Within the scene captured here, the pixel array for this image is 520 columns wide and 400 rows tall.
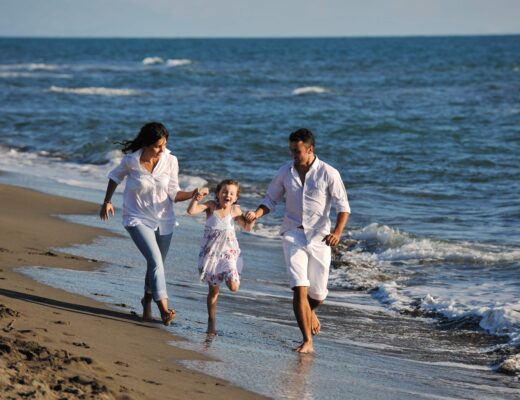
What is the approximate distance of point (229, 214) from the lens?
23.1ft

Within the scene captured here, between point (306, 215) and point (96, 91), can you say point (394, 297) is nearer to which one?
point (306, 215)

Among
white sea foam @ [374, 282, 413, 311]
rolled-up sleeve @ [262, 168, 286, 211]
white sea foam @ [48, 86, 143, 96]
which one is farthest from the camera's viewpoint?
white sea foam @ [48, 86, 143, 96]

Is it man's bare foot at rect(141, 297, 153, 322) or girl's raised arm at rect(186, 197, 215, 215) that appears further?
man's bare foot at rect(141, 297, 153, 322)

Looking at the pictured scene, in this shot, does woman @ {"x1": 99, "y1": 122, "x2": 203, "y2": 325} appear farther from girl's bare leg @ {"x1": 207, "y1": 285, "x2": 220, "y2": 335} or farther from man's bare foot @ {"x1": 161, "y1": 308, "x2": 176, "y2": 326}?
girl's bare leg @ {"x1": 207, "y1": 285, "x2": 220, "y2": 335}

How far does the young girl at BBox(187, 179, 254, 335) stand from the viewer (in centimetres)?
698

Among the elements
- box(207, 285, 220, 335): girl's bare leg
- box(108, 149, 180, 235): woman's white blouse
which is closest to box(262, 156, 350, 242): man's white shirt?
box(207, 285, 220, 335): girl's bare leg

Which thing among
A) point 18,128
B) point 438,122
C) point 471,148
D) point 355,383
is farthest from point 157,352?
point 438,122

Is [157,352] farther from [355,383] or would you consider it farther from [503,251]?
[503,251]

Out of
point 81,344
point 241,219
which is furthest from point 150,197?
point 81,344

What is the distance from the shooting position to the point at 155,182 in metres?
7.01

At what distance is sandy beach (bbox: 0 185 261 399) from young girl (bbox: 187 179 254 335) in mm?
492

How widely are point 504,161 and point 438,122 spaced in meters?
8.31

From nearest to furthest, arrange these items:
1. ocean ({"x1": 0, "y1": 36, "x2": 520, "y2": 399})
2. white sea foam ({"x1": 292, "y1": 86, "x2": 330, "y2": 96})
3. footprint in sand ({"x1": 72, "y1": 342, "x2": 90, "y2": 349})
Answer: footprint in sand ({"x1": 72, "y1": 342, "x2": 90, "y2": 349}) < ocean ({"x1": 0, "y1": 36, "x2": 520, "y2": 399}) < white sea foam ({"x1": 292, "y1": 86, "x2": 330, "y2": 96})

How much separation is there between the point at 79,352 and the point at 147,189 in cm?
175
